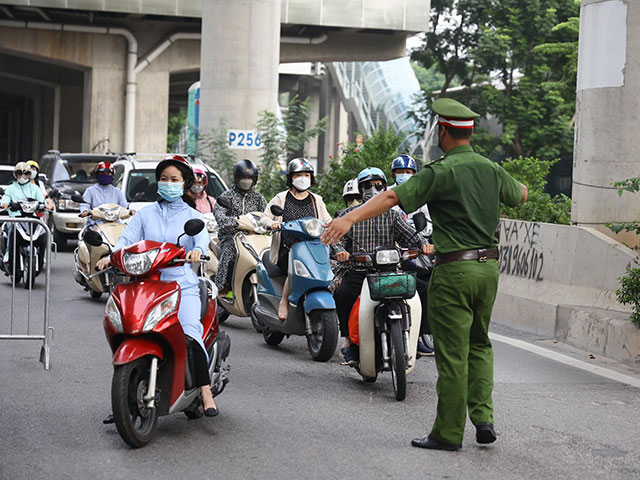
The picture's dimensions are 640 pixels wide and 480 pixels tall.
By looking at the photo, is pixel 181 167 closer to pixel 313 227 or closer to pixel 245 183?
pixel 313 227

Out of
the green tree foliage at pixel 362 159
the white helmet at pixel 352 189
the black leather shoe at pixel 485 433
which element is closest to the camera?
the black leather shoe at pixel 485 433

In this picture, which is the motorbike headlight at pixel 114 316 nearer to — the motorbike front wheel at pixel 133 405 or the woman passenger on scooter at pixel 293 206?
the motorbike front wheel at pixel 133 405

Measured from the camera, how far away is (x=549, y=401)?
8.24 meters

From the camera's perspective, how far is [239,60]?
27.1m

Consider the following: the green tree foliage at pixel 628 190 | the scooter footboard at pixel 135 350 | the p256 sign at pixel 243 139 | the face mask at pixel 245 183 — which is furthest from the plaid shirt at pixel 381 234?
the p256 sign at pixel 243 139

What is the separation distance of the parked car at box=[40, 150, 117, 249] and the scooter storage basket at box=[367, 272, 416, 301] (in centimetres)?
1360

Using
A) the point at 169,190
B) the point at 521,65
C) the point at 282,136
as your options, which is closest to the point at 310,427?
the point at 169,190

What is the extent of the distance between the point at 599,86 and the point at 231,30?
50.9ft

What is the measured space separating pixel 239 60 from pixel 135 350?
21.4 metres

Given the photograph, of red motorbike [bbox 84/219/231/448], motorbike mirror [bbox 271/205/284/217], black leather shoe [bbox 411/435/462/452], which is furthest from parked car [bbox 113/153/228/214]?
black leather shoe [bbox 411/435/462/452]

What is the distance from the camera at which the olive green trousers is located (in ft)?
21.3

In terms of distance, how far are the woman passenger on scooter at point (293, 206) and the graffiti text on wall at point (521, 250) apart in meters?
2.99

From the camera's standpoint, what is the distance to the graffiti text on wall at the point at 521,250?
12.7m

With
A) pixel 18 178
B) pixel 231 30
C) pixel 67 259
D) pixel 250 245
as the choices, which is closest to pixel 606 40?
pixel 250 245
